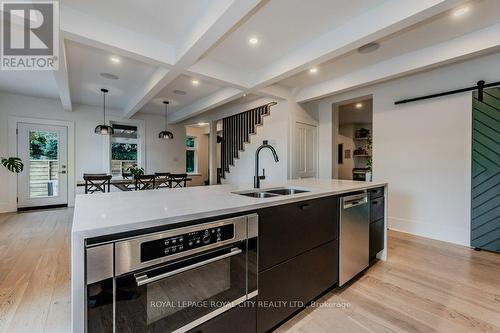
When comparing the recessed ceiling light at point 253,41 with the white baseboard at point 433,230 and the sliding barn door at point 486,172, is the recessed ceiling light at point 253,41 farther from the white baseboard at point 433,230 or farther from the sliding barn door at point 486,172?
the white baseboard at point 433,230

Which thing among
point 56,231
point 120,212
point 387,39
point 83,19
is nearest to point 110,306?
point 120,212

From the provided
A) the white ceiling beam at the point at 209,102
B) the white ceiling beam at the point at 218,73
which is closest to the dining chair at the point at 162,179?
the white ceiling beam at the point at 209,102

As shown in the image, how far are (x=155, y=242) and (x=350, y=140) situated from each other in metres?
8.27

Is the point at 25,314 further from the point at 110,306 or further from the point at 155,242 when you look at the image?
the point at 155,242

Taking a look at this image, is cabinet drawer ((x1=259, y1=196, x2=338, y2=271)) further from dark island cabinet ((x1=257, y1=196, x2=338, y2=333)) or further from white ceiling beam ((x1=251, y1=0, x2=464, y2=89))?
white ceiling beam ((x1=251, y1=0, x2=464, y2=89))

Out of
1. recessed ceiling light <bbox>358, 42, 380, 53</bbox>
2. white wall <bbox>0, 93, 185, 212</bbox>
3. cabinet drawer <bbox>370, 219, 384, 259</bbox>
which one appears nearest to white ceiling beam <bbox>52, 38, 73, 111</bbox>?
white wall <bbox>0, 93, 185, 212</bbox>

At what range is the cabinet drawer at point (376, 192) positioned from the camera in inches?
92.0

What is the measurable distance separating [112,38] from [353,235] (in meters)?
3.24

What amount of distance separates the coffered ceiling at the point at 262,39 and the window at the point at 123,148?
2451 millimetres

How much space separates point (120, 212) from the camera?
3.56 feet

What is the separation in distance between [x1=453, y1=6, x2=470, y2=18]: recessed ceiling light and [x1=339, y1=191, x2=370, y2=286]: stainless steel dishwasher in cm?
206

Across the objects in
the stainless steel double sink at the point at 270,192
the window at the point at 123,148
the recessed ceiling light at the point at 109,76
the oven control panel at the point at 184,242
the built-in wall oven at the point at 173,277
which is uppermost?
the recessed ceiling light at the point at 109,76

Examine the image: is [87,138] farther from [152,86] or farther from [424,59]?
[424,59]

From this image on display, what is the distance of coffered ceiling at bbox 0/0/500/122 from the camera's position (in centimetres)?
220
